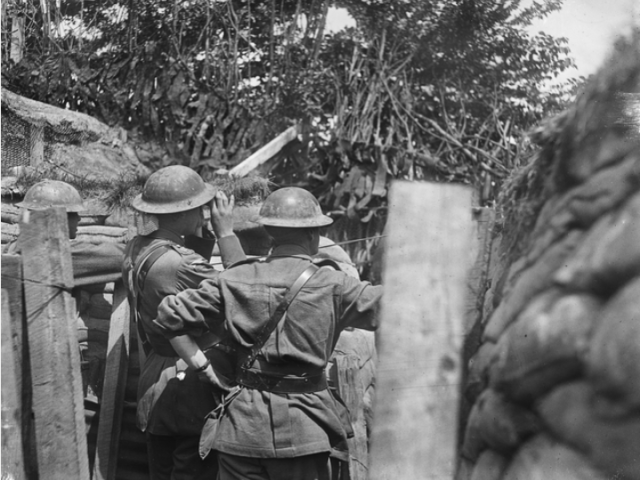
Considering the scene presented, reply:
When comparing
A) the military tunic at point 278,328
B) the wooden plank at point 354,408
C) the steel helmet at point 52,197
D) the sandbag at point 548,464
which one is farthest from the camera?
the steel helmet at point 52,197

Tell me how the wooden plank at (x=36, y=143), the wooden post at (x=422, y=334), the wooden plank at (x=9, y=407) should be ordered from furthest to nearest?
the wooden plank at (x=36, y=143)
the wooden plank at (x=9, y=407)
the wooden post at (x=422, y=334)

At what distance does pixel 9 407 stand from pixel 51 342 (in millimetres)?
366

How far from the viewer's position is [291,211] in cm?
349

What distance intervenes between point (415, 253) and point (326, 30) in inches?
313

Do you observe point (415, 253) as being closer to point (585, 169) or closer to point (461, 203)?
point (461, 203)

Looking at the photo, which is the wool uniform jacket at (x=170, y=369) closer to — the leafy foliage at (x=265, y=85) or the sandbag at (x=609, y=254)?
the sandbag at (x=609, y=254)

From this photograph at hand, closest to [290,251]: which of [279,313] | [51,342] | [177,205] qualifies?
[279,313]

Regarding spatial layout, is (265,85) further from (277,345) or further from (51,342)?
(277,345)

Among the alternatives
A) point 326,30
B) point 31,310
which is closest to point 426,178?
point 326,30

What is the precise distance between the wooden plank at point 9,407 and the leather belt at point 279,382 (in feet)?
3.80

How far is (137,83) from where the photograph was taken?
9555 millimetres

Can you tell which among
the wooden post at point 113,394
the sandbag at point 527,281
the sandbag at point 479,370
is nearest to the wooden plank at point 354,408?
the wooden post at point 113,394

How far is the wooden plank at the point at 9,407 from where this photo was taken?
3391mm

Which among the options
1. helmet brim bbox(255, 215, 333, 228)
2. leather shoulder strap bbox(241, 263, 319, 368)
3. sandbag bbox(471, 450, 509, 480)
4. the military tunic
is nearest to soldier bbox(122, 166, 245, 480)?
the military tunic
